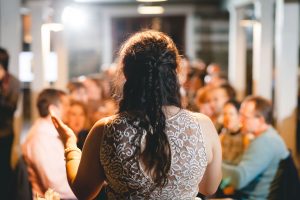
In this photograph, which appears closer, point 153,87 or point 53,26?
point 153,87

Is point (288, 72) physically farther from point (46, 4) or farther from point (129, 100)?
point (129, 100)

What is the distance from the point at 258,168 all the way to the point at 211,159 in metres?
1.63

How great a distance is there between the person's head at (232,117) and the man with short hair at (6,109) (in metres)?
2.00

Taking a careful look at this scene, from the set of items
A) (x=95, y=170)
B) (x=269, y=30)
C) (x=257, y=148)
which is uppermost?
(x=269, y=30)

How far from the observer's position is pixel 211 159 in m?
1.85

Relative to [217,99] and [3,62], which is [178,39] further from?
[3,62]

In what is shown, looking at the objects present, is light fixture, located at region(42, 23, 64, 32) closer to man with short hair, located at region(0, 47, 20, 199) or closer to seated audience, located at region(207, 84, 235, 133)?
man with short hair, located at region(0, 47, 20, 199)

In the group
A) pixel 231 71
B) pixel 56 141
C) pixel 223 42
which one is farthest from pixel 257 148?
pixel 223 42

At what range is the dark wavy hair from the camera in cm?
175

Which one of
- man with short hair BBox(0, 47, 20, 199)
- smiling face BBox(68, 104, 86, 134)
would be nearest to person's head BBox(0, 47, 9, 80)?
man with short hair BBox(0, 47, 20, 199)

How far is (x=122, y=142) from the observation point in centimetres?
174

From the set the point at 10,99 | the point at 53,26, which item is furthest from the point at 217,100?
the point at 53,26

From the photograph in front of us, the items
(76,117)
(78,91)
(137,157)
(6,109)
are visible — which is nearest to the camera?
(137,157)

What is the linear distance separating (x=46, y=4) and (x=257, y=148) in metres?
4.41
